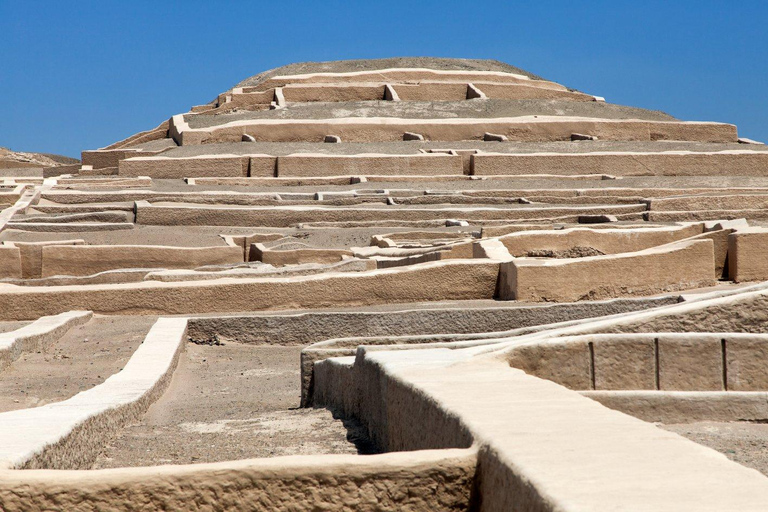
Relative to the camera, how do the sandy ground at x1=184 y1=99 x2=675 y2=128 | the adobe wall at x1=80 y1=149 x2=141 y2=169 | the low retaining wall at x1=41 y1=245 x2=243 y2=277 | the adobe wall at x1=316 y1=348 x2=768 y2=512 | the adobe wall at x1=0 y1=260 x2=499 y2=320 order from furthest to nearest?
the sandy ground at x1=184 y1=99 x2=675 y2=128 < the adobe wall at x1=80 y1=149 x2=141 y2=169 < the low retaining wall at x1=41 y1=245 x2=243 y2=277 < the adobe wall at x1=0 y1=260 x2=499 y2=320 < the adobe wall at x1=316 y1=348 x2=768 y2=512

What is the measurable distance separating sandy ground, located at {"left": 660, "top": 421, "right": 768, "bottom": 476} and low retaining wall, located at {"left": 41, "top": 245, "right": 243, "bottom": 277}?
9.75 metres

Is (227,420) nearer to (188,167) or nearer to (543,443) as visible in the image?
(543,443)

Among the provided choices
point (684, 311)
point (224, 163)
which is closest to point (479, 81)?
point (224, 163)

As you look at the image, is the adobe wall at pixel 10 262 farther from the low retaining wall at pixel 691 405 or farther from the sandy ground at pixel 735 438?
the sandy ground at pixel 735 438

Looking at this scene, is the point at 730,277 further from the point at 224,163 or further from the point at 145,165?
the point at 145,165

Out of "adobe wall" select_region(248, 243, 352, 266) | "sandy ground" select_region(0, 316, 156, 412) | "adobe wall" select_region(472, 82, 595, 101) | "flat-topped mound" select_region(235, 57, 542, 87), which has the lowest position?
"sandy ground" select_region(0, 316, 156, 412)

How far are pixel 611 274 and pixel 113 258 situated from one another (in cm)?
657

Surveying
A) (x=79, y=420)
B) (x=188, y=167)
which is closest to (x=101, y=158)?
(x=188, y=167)

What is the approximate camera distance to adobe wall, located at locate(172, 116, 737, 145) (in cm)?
2491

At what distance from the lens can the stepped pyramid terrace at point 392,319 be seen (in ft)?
8.07

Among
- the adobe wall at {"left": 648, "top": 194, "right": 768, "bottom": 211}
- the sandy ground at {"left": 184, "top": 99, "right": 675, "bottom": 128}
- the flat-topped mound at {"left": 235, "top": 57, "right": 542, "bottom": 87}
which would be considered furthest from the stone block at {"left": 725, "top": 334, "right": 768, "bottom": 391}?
the flat-topped mound at {"left": 235, "top": 57, "right": 542, "bottom": 87}

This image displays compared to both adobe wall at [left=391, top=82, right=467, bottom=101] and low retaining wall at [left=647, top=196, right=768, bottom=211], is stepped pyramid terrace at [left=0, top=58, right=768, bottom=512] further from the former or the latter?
adobe wall at [left=391, top=82, right=467, bottom=101]

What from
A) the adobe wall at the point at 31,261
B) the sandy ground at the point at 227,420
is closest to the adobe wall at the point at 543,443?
the sandy ground at the point at 227,420

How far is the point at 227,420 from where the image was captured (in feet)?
16.1
